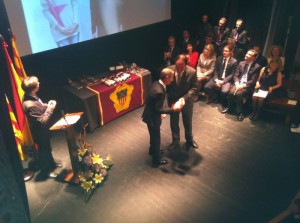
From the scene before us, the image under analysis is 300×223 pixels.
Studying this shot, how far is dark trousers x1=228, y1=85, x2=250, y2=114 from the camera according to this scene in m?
4.93

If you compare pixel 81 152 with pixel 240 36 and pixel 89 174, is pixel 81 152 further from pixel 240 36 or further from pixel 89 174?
pixel 240 36

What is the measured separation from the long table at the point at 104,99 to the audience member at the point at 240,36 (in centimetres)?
208

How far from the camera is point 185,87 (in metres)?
3.81

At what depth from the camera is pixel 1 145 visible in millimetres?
913

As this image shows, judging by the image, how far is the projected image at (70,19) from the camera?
12.6ft

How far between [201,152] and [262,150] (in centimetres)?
91

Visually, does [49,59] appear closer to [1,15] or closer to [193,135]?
[1,15]

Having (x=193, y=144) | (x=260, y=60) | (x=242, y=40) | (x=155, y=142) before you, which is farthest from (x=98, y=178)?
(x=242, y=40)

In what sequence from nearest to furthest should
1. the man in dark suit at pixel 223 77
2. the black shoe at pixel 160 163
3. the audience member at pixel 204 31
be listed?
the black shoe at pixel 160 163, the man in dark suit at pixel 223 77, the audience member at pixel 204 31

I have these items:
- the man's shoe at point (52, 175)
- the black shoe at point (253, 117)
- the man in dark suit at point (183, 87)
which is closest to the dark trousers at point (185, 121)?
the man in dark suit at point (183, 87)

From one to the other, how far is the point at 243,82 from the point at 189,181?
2.26m

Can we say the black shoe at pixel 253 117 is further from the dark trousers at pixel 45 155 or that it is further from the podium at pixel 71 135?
the dark trousers at pixel 45 155

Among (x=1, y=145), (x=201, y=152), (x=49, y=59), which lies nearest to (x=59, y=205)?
(x=201, y=152)

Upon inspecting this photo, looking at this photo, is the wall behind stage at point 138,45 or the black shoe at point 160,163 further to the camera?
the wall behind stage at point 138,45
